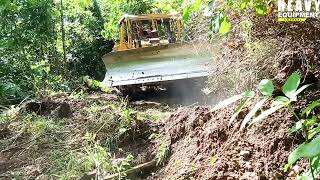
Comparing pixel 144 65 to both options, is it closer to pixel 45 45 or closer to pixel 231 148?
pixel 45 45

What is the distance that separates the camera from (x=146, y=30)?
1027 centimetres

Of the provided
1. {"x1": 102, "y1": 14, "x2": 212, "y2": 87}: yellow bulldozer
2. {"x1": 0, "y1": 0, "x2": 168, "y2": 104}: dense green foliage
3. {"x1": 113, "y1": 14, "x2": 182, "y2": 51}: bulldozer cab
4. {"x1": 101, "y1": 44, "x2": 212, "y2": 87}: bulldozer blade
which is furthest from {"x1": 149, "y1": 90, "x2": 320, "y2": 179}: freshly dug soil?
{"x1": 113, "y1": 14, "x2": 182, "y2": 51}: bulldozer cab

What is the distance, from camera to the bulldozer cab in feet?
32.7

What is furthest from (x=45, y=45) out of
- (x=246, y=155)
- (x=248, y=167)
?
(x=248, y=167)

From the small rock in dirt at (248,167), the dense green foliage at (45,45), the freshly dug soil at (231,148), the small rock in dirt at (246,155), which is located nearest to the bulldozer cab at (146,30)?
the dense green foliage at (45,45)

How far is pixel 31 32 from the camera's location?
10.5m

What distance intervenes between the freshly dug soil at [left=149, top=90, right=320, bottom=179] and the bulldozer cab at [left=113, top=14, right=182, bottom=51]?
6477mm

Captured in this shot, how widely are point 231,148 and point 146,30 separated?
7.75 meters

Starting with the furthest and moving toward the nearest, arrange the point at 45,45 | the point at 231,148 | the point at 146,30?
the point at 45,45
the point at 146,30
the point at 231,148

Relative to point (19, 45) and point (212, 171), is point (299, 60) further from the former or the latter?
point (19, 45)

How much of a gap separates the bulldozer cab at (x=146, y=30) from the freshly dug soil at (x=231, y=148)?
6477 millimetres

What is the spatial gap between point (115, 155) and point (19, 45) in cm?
717

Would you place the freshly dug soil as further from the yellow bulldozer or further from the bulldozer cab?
the bulldozer cab

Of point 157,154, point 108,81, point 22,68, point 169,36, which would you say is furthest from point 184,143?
point 22,68
